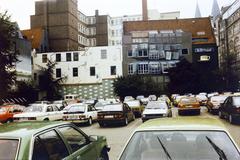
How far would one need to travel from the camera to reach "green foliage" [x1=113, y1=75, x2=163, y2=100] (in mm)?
64625

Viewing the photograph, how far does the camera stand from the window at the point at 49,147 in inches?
208

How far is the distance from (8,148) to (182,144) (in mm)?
2300

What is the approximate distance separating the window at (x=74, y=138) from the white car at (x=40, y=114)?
50.4 feet

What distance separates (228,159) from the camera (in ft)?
16.0

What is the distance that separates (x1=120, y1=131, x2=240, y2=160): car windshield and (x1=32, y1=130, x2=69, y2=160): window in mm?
1098

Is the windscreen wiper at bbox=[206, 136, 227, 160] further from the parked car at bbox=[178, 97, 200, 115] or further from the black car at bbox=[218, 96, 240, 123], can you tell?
the parked car at bbox=[178, 97, 200, 115]

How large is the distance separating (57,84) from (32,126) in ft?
205

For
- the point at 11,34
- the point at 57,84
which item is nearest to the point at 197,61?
the point at 57,84

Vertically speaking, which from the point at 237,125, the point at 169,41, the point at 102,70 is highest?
the point at 169,41

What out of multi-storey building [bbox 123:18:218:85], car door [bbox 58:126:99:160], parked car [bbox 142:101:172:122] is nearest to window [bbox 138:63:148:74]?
multi-storey building [bbox 123:18:218:85]

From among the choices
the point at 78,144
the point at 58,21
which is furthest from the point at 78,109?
the point at 58,21

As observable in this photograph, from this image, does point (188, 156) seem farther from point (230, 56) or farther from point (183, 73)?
point (230, 56)

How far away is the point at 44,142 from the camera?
554cm

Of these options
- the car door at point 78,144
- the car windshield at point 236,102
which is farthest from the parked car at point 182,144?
the car windshield at point 236,102
